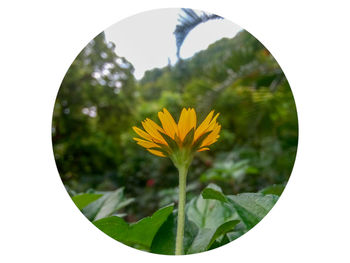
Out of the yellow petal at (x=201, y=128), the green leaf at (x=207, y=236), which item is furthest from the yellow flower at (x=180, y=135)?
the green leaf at (x=207, y=236)

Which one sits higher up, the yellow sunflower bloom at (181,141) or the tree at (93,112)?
the tree at (93,112)

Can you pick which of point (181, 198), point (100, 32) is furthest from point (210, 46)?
point (181, 198)

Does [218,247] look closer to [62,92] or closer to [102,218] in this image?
[102,218]

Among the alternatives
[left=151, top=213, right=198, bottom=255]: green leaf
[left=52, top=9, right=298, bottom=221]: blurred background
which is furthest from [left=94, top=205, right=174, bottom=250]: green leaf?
[left=52, top=9, right=298, bottom=221]: blurred background

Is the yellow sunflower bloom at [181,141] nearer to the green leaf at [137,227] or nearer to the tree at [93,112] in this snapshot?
the green leaf at [137,227]

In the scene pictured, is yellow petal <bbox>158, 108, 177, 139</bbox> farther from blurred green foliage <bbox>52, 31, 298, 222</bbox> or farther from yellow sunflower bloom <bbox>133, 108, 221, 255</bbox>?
blurred green foliage <bbox>52, 31, 298, 222</bbox>
